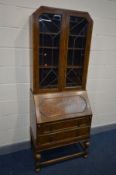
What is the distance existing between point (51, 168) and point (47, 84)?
1030 mm

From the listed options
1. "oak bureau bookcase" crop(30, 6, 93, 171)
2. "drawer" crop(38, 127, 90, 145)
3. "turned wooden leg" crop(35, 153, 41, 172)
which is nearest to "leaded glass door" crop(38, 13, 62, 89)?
"oak bureau bookcase" crop(30, 6, 93, 171)

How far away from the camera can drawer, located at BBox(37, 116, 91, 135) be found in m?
1.63

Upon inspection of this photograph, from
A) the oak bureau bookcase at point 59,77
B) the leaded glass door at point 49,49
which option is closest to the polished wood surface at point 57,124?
the oak bureau bookcase at point 59,77

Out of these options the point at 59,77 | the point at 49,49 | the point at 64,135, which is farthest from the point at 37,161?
the point at 49,49

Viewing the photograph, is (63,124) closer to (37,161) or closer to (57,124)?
(57,124)

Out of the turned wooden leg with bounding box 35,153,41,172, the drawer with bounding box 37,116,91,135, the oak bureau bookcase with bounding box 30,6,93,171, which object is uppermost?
the oak bureau bookcase with bounding box 30,6,93,171

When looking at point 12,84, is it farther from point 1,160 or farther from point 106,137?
point 106,137

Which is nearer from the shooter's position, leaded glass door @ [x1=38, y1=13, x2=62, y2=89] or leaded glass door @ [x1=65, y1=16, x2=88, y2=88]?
leaded glass door @ [x1=38, y1=13, x2=62, y2=89]

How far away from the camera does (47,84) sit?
174 centimetres

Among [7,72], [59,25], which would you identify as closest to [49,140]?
[7,72]

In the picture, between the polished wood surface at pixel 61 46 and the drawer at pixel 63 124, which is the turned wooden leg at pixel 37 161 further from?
the polished wood surface at pixel 61 46

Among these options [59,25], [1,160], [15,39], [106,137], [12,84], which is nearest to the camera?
[59,25]

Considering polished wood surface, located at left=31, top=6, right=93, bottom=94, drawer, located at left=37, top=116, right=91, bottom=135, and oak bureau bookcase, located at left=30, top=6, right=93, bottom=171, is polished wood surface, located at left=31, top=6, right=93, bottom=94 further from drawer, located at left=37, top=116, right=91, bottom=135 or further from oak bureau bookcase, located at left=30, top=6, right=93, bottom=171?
drawer, located at left=37, top=116, right=91, bottom=135

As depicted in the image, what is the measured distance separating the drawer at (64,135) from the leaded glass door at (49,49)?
1.75 ft
